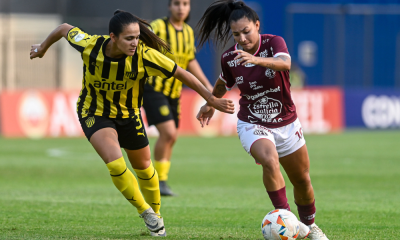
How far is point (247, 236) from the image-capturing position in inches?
209

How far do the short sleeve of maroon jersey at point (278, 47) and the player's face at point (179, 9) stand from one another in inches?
128

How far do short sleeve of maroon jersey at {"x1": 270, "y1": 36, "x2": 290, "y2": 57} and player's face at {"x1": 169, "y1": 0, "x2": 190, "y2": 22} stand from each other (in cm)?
325

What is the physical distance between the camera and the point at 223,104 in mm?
5336

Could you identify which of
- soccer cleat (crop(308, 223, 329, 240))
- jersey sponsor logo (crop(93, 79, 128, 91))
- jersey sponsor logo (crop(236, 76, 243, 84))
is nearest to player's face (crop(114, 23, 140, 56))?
jersey sponsor logo (crop(93, 79, 128, 91))

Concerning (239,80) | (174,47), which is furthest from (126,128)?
(174,47)

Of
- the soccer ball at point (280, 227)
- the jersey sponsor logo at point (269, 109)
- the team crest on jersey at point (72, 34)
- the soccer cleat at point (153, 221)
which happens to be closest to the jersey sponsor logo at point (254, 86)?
the jersey sponsor logo at point (269, 109)

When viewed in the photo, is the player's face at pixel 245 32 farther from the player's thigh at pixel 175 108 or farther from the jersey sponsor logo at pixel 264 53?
the player's thigh at pixel 175 108

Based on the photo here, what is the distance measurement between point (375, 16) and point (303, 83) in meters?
4.82

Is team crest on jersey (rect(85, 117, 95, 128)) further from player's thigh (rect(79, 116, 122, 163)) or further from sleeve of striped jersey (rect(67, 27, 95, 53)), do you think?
sleeve of striped jersey (rect(67, 27, 95, 53))

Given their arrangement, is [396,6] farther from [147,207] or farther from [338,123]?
[147,207]

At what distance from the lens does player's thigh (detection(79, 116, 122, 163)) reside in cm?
521

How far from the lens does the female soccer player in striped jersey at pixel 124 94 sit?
5.22 metres

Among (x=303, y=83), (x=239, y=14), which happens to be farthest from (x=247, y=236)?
(x=303, y=83)

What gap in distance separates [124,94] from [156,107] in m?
2.84
